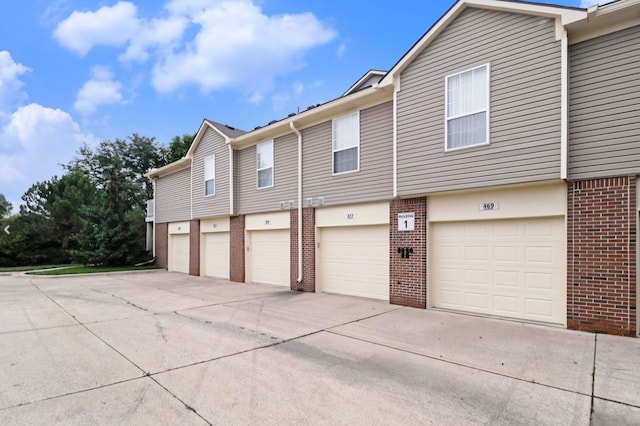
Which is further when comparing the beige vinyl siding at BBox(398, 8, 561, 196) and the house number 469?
the house number 469

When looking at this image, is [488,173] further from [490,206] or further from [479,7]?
[479,7]

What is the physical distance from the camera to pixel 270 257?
12250 mm

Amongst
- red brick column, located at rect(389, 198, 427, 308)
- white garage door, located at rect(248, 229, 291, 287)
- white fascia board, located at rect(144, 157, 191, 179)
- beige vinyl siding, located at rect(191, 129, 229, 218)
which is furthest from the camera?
white fascia board, located at rect(144, 157, 191, 179)

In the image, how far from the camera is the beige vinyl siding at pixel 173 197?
16703 millimetres

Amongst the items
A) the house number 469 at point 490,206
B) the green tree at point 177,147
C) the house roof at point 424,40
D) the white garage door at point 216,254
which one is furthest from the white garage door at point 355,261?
the green tree at point 177,147

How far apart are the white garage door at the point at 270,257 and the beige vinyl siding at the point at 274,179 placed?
984 mm

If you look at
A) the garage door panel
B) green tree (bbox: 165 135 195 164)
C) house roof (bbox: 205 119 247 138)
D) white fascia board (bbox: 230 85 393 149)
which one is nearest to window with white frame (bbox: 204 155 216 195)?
house roof (bbox: 205 119 247 138)

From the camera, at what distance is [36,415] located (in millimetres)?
3277

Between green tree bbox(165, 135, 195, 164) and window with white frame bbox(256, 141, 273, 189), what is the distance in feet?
69.4

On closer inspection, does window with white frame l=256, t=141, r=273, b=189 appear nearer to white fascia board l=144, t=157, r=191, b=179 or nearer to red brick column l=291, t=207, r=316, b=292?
red brick column l=291, t=207, r=316, b=292

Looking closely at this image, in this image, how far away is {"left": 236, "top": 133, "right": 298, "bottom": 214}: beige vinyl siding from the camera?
1127cm

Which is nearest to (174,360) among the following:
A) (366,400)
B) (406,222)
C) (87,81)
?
(366,400)

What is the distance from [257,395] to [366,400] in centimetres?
117

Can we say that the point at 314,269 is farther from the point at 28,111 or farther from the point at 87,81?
the point at 28,111
